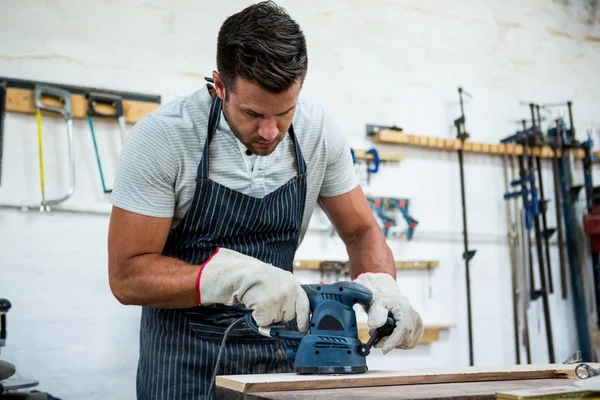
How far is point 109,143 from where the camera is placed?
2.91 meters

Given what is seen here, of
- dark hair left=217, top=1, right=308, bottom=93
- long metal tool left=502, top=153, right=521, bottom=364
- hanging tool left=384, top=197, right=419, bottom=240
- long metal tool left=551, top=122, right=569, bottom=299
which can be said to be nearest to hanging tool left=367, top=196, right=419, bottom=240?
hanging tool left=384, top=197, right=419, bottom=240

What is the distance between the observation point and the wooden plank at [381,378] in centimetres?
128

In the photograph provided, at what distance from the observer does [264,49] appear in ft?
5.20

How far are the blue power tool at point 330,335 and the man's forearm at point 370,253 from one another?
0.42 m

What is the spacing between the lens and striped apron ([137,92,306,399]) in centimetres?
171

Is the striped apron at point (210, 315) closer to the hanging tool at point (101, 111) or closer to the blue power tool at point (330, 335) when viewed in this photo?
the blue power tool at point (330, 335)

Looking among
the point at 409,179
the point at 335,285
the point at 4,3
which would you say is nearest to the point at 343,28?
the point at 409,179

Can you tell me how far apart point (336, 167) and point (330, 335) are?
73 centimetres

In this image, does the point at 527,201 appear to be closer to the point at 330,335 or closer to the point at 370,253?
the point at 370,253

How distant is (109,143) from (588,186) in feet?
9.05

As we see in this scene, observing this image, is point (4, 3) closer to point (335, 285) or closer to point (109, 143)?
point (109, 143)

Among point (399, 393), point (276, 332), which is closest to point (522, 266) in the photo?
point (276, 332)

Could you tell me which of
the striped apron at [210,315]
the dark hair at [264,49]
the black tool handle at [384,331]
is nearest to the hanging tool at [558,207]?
the striped apron at [210,315]

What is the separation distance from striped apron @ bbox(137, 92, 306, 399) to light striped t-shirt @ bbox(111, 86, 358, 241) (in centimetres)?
3
